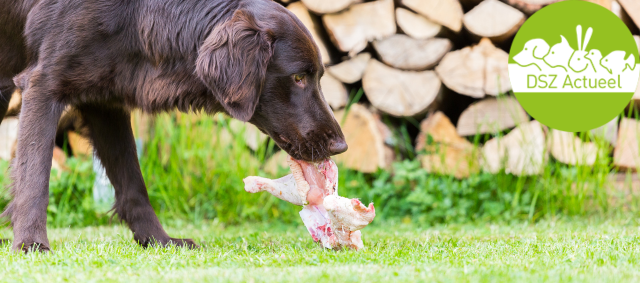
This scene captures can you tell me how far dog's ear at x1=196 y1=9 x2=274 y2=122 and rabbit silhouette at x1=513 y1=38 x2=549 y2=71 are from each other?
2375 millimetres

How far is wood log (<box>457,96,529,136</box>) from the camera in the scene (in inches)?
159

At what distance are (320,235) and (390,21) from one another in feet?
7.27

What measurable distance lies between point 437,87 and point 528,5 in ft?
2.72

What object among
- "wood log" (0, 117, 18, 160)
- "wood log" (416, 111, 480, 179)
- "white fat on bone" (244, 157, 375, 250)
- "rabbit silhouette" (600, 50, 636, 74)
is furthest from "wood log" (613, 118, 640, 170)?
"wood log" (0, 117, 18, 160)

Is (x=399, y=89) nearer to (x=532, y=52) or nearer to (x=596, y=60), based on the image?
(x=532, y=52)

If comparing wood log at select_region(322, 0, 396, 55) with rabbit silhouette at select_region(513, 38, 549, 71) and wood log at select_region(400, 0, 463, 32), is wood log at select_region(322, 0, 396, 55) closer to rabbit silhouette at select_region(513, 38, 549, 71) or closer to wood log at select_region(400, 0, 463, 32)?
wood log at select_region(400, 0, 463, 32)

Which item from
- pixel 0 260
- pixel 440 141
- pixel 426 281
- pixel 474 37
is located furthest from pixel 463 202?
pixel 0 260

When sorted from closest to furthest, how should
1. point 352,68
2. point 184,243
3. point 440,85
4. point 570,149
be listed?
point 184,243, point 570,149, point 440,85, point 352,68

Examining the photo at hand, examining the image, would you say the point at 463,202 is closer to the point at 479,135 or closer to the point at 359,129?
the point at 479,135

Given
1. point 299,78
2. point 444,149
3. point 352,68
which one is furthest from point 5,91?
point 444,149

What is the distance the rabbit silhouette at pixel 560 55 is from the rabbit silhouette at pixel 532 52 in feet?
0.15

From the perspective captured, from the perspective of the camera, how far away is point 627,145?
12.8ft

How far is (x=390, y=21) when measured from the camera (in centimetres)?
411

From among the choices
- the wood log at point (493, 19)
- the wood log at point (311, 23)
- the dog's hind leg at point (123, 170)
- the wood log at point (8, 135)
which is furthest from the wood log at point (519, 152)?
the wood log at point (8, 135)
